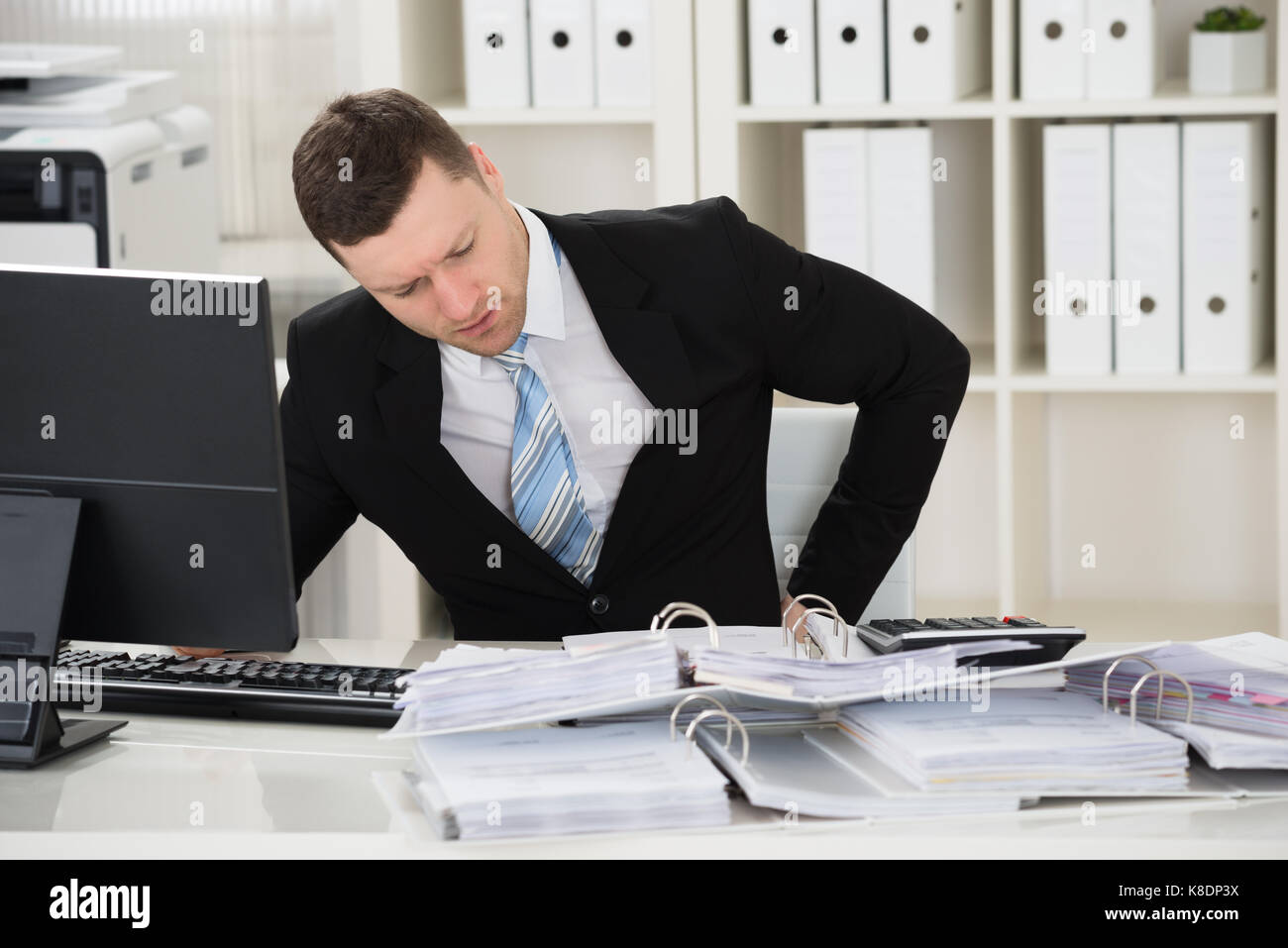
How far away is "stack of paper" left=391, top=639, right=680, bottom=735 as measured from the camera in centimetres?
106

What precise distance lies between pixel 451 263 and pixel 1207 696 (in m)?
0.81

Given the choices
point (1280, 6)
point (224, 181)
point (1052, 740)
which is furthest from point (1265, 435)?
point (224, 181)

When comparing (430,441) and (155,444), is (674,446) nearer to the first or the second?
(430,441)

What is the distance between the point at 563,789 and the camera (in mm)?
1001

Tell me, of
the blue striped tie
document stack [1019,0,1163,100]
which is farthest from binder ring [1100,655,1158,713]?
document stack [1019,0,1163,100]

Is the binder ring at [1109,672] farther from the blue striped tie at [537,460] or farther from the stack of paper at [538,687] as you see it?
the blue striped tie at [537,460]

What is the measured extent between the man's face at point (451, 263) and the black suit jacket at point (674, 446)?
0.11 meters

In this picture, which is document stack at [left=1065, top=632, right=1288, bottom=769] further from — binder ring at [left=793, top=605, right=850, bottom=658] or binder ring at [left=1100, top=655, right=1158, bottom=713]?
binder ring at [left=793, top=605, right=850, bottom=658]

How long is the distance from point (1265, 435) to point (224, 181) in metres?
2.06

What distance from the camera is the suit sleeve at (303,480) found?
5.62 ft

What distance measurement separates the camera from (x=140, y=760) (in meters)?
1.20

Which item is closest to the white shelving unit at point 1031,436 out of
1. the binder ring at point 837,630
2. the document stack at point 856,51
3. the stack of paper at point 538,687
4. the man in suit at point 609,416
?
the document stack at point 856,51

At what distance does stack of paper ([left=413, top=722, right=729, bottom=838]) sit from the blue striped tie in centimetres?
61
